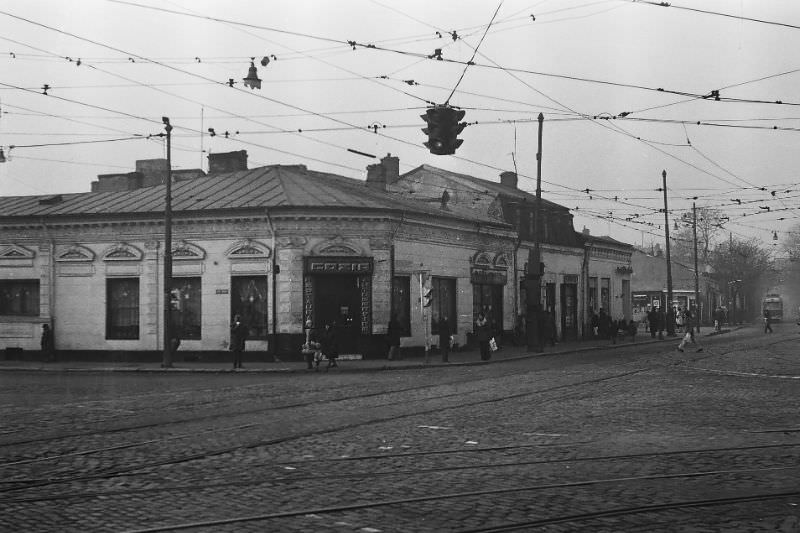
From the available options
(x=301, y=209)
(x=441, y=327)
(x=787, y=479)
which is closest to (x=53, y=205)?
(x=301, y=209)

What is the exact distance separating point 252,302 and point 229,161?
417 inches

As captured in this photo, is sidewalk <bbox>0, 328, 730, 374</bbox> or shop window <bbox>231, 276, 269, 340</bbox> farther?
shop window <bbox>231, 276, 269, 340</bbox>

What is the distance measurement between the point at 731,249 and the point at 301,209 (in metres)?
66.8

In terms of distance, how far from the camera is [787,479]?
9609 millimetres

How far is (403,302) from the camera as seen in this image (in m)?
35.3

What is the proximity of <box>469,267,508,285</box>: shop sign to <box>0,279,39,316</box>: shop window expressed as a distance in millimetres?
17948

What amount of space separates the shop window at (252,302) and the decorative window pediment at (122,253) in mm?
4222

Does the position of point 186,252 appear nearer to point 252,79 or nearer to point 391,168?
point 252,79

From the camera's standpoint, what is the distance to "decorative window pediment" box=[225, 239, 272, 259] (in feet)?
109

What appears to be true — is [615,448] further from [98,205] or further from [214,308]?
[98,205]

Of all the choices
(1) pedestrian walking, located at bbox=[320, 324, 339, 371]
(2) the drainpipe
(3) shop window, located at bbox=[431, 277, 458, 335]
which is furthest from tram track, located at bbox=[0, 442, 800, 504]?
(3) shop window, located at bbox=[431, 277, 458, 335]

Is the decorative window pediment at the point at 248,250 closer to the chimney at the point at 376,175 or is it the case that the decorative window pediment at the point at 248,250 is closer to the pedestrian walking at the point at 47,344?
the pedestrian walking at the point at 47,344

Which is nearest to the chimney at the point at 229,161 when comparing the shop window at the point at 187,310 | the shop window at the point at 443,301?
the shop window at the point at 187,310

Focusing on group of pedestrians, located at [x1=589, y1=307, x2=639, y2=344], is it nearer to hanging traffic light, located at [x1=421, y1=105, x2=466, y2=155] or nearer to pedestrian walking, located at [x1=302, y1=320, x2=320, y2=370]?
pedestrian walking, located at [x1=302, y1=320, x2=320, y2=370]
